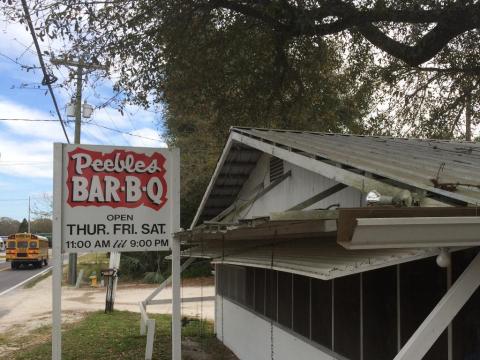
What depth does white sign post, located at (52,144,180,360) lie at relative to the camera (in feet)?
25.1

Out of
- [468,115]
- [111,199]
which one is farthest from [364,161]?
[468,115]

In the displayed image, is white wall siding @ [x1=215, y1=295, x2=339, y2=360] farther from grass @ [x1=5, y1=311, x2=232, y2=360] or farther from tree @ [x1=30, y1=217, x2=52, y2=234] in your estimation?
tree @ [x1=30, y1=217, x2=52, y2=234]

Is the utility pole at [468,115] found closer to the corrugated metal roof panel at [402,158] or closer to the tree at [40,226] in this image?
the corrugated metal roof panel at [402,158]

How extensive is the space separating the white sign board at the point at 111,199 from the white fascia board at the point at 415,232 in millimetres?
5732

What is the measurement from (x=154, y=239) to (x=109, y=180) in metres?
1.07

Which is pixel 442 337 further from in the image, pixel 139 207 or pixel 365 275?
pixel 139 207

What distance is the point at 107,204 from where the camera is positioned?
7816mm

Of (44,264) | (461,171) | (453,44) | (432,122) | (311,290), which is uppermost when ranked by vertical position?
(453,44)

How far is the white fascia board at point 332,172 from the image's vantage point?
3705 mm

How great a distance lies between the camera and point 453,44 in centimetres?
1190

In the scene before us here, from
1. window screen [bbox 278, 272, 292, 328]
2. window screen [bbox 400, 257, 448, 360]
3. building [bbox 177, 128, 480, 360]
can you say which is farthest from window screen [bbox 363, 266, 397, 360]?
window screen [bbox 278, 272, 292, 328]

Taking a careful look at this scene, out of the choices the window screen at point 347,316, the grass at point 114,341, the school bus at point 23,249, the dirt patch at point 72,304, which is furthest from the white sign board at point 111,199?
the school bus at point 23,249

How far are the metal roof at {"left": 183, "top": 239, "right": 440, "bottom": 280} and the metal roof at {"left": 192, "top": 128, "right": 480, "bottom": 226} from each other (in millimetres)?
485

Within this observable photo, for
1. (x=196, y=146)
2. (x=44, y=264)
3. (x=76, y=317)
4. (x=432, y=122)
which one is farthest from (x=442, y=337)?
(x=44, y=264)
